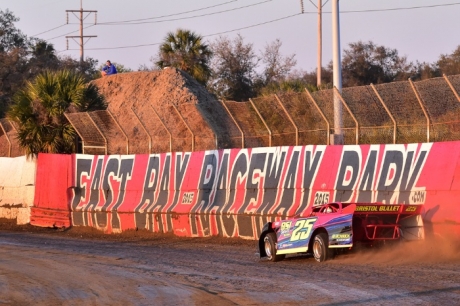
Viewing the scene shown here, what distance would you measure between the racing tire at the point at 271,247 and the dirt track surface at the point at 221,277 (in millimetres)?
365

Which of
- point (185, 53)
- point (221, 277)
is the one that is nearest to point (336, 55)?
point (221, 277)

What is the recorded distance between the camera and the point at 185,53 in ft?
153

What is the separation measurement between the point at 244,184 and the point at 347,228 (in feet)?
28.2

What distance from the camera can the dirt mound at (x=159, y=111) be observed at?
3011 cm

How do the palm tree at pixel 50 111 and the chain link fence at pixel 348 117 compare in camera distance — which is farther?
the palm tree at pixel 50 111

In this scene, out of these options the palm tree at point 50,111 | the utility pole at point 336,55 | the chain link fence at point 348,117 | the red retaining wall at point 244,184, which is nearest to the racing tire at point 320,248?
the red retaining wall at point 244,184

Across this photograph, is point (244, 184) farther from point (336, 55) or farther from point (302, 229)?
point (302, 229)

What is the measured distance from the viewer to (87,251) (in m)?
20.5

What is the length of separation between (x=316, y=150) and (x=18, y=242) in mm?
9296

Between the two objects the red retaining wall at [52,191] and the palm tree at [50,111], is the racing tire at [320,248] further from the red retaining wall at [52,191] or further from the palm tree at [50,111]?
the palm tree at [50,111]

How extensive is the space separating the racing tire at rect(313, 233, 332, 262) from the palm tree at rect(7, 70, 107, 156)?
1753 cm

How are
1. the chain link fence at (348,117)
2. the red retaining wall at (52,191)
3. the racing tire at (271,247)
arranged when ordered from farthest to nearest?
1. the red retaining wall at (52,191)
2. the chain link fence at (348,117)
3. the racing tire at (271,247)

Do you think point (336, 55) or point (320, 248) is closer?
point (320, 248)

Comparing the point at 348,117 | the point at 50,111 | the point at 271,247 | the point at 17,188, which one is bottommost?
the point at 271,247
